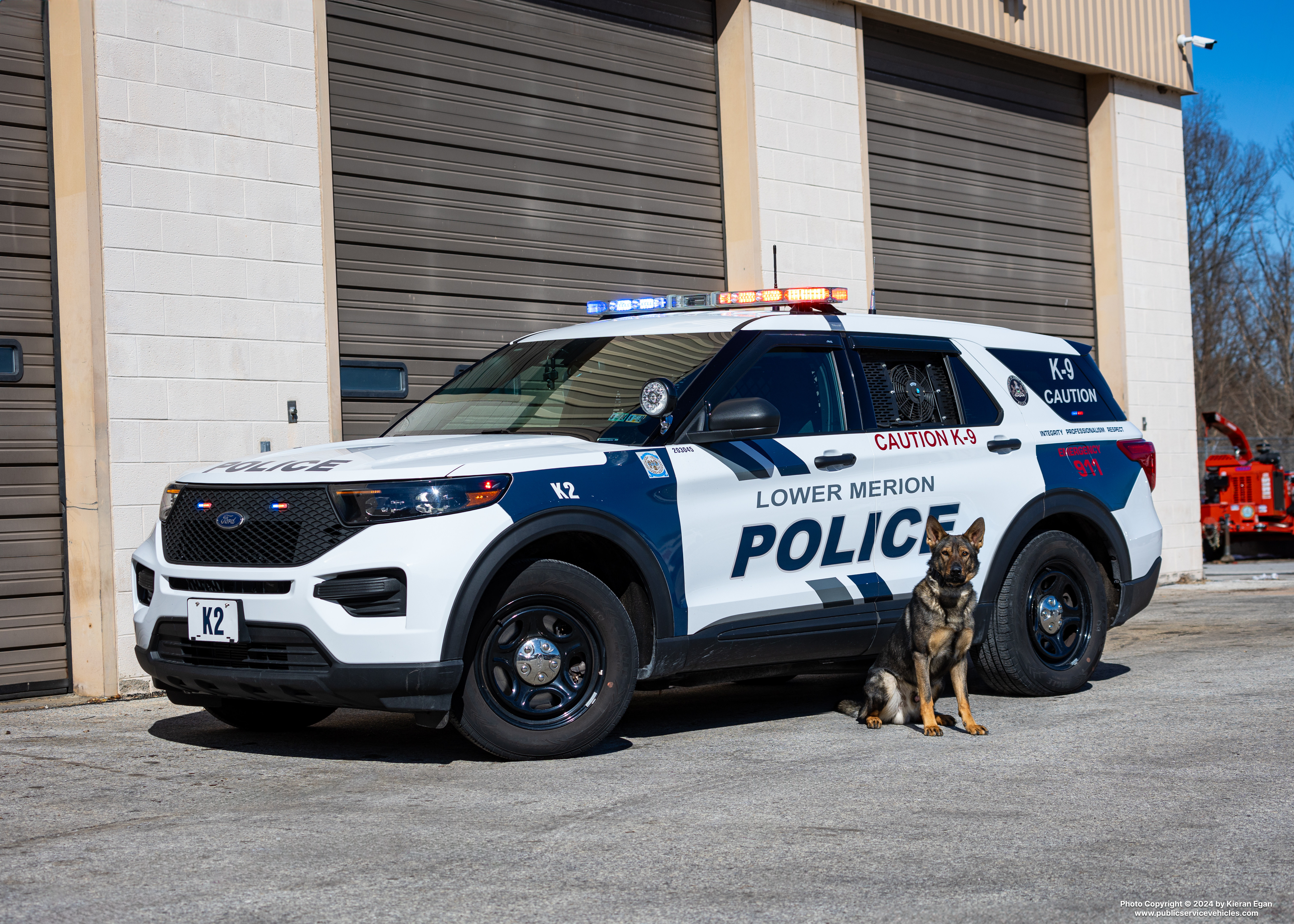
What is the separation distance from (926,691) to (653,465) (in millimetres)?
1619

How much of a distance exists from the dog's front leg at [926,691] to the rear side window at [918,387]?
112 cm

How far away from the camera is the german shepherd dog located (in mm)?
6441

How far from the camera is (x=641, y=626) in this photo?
6121 mm

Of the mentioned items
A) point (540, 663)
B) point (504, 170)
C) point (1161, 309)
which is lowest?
point (540, 663)

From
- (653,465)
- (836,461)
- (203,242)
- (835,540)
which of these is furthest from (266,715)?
(203,242)

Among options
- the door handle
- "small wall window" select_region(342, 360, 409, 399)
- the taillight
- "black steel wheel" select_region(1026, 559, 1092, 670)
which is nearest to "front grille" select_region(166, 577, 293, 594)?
the door handle

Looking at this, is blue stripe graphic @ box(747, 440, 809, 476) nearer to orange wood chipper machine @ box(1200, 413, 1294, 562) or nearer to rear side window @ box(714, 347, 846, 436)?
rear side window @ box(714, 347, 846, 436)

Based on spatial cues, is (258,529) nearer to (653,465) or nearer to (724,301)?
(653,465)

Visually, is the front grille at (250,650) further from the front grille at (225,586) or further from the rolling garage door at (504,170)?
the rolling garage door at (504,170)

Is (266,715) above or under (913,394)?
under

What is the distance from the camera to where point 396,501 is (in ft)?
18.1

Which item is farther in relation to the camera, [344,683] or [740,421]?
[740,421]

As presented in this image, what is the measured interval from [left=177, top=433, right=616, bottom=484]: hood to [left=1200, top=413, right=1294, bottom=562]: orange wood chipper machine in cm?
1573

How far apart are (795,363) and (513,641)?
6.49ft
